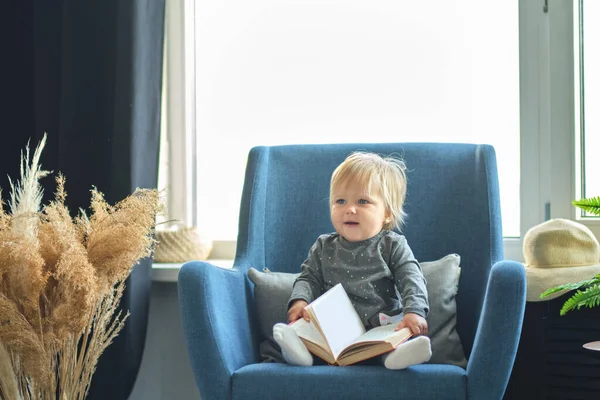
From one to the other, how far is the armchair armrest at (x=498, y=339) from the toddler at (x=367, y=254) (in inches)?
8.8

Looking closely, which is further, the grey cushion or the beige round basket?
the beige round basket

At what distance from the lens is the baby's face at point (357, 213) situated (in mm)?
1907

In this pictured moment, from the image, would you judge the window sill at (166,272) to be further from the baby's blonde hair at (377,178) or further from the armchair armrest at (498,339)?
the armchair armrest at (498,339)

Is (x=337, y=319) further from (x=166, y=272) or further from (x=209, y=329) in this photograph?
(x=166, y=272)

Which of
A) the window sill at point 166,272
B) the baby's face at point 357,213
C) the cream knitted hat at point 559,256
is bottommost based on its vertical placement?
the window sill at point 166,272

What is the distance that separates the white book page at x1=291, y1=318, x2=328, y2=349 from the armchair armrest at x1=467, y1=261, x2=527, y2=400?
1.11 ft

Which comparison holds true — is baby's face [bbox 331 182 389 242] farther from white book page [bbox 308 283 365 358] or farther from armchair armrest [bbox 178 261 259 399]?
armchair armrest [bbox 178 261 259 399]

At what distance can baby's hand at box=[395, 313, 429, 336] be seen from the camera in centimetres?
169

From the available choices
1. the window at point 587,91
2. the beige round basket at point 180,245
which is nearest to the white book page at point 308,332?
the beige round basket at point 180,245

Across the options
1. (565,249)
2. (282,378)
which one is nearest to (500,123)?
(565,249)

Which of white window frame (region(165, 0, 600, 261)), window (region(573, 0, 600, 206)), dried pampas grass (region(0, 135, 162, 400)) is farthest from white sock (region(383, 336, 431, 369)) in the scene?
window (region(573, 0, 600, 206))

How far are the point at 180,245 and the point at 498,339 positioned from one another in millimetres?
1283

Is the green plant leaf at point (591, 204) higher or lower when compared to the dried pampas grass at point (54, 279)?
higher

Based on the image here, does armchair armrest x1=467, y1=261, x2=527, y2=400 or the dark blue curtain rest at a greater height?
the dark blue curtain
